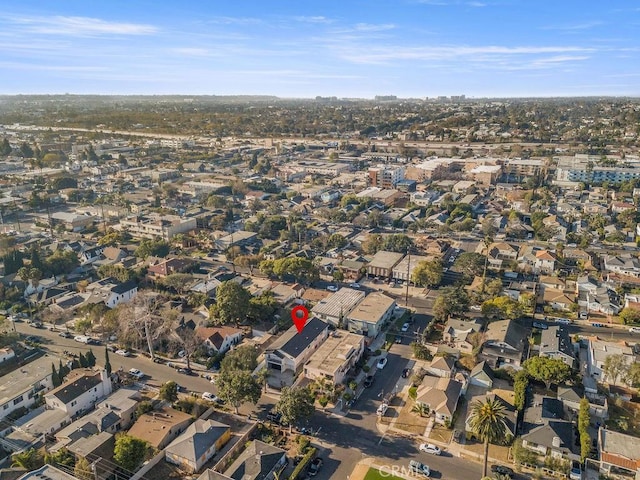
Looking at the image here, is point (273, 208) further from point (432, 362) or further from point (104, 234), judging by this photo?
point (432, 362)

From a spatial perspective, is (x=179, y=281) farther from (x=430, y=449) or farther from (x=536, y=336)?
(x=536, y=336)

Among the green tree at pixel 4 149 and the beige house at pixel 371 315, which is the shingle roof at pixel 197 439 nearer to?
the beige house at pixel 371 315

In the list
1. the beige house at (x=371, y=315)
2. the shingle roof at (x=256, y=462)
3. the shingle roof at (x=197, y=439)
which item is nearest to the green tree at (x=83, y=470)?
the shingle roof at (x=197, y=439)

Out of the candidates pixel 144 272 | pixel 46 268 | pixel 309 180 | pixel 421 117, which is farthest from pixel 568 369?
pixel 421 117

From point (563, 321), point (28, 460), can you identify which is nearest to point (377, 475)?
point (28, 460)

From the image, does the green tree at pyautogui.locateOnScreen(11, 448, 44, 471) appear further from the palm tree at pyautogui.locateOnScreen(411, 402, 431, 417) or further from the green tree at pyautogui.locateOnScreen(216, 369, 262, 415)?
the palm tree at pyautogui.locateOnScreen(411, 402, 431, 417)
